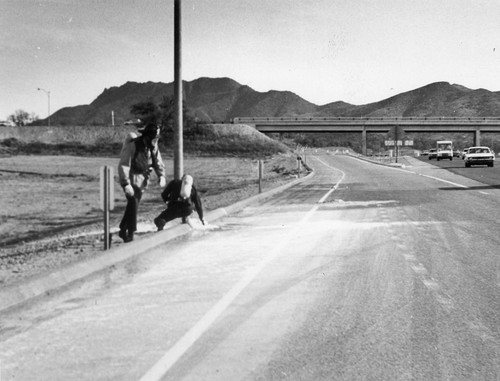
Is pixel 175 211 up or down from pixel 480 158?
down

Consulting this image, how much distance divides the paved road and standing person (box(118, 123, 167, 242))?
3.01 ft

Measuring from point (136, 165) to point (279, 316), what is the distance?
538cm

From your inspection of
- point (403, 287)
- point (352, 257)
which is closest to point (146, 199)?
point (352, 257)

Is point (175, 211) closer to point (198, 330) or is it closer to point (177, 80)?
point (177, 80)

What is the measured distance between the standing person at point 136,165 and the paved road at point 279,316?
0.92m

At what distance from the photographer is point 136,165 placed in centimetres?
1053

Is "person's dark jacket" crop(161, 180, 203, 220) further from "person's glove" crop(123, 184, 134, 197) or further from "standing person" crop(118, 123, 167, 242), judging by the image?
"person's glove" crop(123, 184, 134, 197)

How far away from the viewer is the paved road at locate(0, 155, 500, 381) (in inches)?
178

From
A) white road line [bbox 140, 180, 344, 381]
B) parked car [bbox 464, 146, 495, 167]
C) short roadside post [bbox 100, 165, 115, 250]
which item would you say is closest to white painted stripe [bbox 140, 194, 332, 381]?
white road line [bbox 140, 180, 344, 381]

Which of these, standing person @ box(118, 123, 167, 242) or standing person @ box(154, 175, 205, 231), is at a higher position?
standing person @ box(118, 123, 167, 242)

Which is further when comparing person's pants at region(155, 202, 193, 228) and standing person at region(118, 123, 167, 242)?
person's pants at region(155, 202, 193, 228)

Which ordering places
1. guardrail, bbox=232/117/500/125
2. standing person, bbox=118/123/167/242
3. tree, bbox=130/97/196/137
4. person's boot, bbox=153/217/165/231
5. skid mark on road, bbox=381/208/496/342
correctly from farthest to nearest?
guardrail, bbox=232/117/500/125 < tree, bbox=130/97/196/137 < person's boot, bbox=153/217/165/231 < standing person, bbox=118/123/167/242 < skid mark on road, bbox=381/208/496/342

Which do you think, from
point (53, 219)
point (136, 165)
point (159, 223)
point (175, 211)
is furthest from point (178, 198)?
point (53, 219)

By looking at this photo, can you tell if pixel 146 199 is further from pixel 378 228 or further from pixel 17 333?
pixel 17 333
